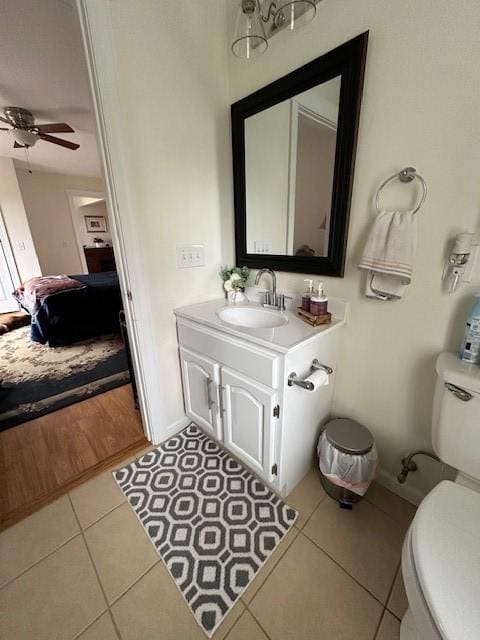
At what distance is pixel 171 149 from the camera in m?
1.24

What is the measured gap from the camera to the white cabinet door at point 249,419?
1.06 metres

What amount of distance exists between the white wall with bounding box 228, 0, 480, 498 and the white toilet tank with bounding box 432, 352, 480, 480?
0.50ft

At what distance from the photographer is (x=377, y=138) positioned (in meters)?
0.99

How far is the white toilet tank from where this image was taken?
31.8 inches

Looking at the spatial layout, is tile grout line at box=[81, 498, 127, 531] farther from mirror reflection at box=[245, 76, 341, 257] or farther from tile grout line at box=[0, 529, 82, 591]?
mirror reflection at box=[245, 76, 341, 257]

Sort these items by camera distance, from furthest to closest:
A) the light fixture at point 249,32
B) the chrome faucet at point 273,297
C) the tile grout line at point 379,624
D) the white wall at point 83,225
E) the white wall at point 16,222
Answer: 1. the white wall at point 83,225
2. the white wall at point 16,222
3. the chrome faucet at point 273,297
4. the light fixture at point 249,32
5. the tile grout line at point 379,624

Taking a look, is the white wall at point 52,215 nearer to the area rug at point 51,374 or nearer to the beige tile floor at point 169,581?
the area rug at point 51,374

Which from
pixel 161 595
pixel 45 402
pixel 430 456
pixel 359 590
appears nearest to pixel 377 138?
pixel 430 456

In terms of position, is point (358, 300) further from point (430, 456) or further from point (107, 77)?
point (107, 77)

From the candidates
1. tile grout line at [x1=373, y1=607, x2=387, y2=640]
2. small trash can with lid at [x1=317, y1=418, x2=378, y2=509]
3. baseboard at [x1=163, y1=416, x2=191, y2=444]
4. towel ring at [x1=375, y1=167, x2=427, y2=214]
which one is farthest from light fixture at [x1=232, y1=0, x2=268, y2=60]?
tile grout line at [x1=373, y1=607, x2=387, y2=640]

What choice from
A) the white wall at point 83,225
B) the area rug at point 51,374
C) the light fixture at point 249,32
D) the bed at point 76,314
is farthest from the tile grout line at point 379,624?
the white wall at point 83,225

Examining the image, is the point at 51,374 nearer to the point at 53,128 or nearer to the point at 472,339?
the point at 53,128

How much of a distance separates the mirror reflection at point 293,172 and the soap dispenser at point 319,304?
21 centimetres

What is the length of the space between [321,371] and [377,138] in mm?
943
